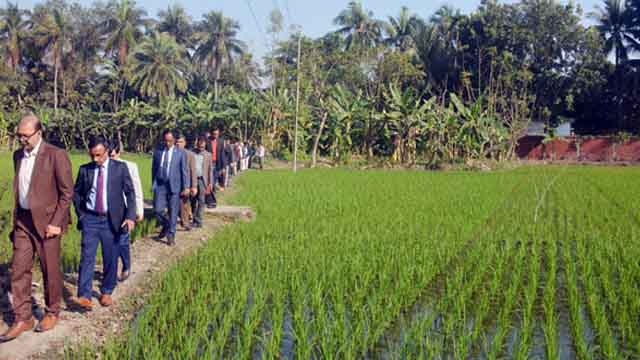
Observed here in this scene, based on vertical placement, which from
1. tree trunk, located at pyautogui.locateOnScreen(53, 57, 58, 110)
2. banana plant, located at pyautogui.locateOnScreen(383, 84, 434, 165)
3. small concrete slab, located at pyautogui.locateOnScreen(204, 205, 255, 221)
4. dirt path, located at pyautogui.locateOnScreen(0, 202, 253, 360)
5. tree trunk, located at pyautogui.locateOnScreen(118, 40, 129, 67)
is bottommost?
dirt path, located at pyautogui.locateOnScreen(0, 202, 253, 360)

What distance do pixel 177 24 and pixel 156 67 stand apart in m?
11.2

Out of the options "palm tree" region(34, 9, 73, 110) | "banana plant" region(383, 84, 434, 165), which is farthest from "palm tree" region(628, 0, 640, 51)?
"palm tree" region(34, 9, 73, 110)

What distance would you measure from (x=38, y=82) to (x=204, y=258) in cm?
3990

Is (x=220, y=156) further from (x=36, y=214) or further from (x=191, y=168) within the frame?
(x=36, y=214)

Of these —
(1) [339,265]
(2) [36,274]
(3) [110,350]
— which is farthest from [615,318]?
(2) [36,274]

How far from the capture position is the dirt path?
4.21m

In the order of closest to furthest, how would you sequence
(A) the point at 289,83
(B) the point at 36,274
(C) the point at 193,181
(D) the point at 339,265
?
(B) the point at 36,274
(D) the point at 339,265
(C) the point at 193,181
(A) the point at 289,83

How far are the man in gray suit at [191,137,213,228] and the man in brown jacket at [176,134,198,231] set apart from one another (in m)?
0.10

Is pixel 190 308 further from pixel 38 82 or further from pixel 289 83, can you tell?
pixel 38 82

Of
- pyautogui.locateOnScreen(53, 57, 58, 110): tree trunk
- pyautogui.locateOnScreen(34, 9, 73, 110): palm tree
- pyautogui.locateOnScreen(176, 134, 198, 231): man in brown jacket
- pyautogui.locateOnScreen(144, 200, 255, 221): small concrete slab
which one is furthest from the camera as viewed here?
pyautogui.locateOnScreen(34, 9, 73, 110): palm tree

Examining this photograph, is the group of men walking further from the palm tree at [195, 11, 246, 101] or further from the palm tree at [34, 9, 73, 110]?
the palm tree at [195, 11, 246, 101]

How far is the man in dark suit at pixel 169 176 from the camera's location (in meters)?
7.46

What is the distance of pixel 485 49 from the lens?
35.6 m

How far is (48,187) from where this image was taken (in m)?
4.39
